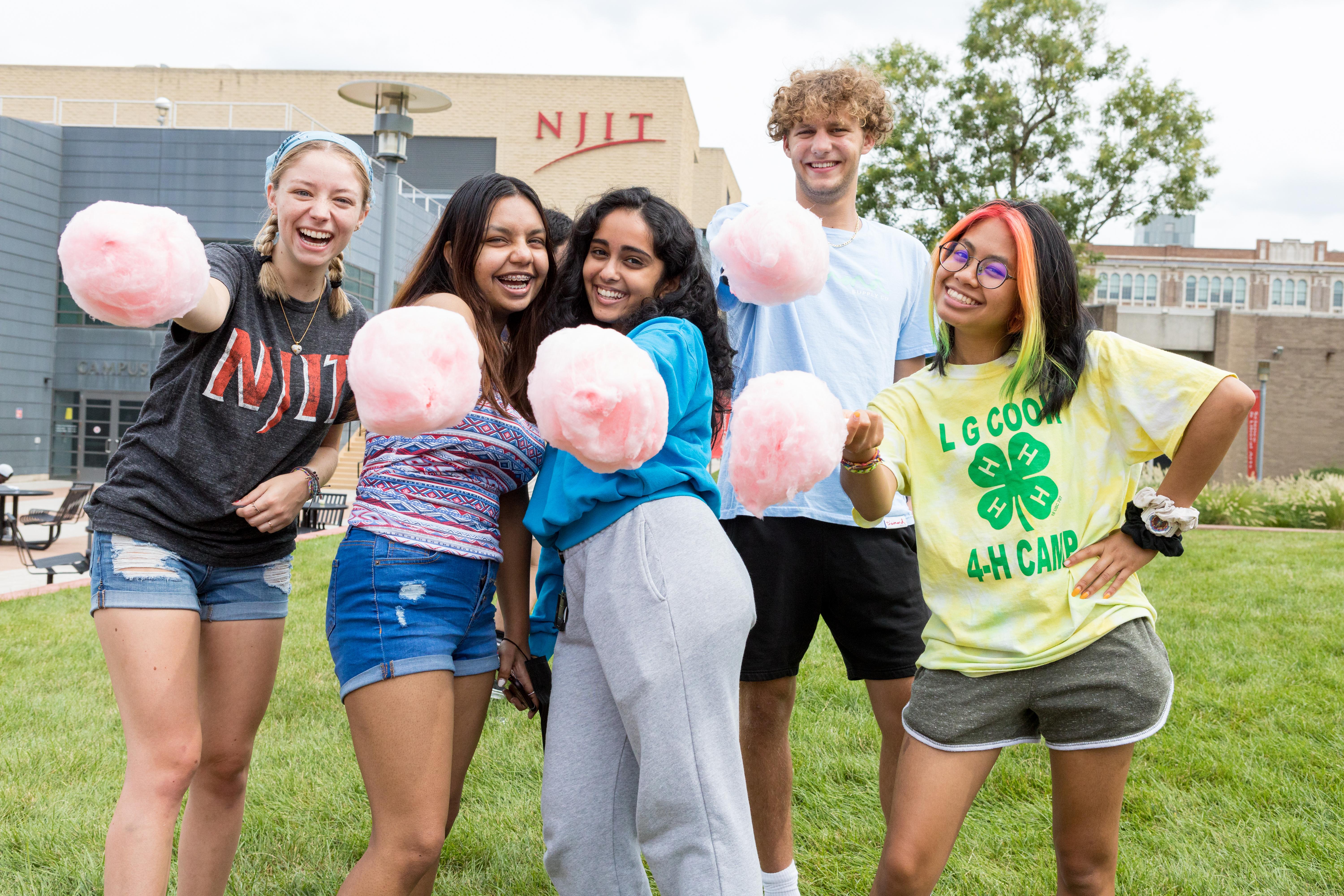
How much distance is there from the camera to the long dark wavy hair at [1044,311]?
2117 mm

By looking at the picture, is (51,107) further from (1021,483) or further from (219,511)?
(1021,483)

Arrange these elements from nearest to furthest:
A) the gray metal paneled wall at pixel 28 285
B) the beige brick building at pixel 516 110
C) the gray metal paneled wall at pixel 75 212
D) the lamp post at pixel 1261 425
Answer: the lamp post at pixel 1261 425 < the gray metal paneled wall at pixel 28 285 < the gray metal paneled wall at pixel 75 212 < the beige brick building at pixel 516 110

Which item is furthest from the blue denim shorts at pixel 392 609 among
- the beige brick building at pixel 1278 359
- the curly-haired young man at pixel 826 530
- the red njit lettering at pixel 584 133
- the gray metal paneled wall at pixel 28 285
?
the red njit lettering at pixel 584 133

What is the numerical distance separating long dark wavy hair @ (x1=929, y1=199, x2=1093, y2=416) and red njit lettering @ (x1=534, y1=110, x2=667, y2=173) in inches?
1318

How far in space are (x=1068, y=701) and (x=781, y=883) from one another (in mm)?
1135

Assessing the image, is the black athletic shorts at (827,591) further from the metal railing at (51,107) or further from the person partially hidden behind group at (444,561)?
the metal railing at (51,107)

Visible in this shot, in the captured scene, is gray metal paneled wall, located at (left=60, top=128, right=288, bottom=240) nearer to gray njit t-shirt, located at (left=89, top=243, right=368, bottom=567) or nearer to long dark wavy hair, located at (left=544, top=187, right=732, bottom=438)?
gray njit t-shirt, located at (left=89, top=243, right=368, bottom=567)

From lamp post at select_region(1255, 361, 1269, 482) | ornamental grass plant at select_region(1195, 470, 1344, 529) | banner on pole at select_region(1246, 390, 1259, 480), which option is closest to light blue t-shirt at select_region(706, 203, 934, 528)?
ornamental grass plant at select_region(1195, 470, 1344, 529)

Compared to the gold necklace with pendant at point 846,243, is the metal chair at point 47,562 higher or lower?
lower

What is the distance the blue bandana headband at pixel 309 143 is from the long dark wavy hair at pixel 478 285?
0.68ft

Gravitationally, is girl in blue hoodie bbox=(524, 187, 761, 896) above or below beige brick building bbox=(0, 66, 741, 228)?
below

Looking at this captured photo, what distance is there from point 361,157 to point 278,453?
2.52 feet

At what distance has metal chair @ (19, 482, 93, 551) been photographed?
10859mm

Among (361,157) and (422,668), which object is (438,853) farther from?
(361,157)
